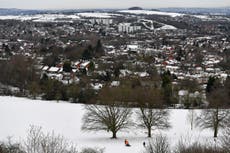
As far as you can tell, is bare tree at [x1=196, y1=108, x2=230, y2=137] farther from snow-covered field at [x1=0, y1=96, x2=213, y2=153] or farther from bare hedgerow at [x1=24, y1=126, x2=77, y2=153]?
bare hedgerow at [x1=24, y1=126, x2=77, y2=153]

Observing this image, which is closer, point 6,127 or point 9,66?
point 6,127

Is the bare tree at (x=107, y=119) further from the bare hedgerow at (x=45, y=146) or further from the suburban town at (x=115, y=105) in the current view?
the bare hedgerow at (x=45, y=146)

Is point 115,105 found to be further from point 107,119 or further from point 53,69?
point 53,69

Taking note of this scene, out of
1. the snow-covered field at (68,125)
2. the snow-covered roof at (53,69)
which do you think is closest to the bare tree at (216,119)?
the snow-covered field at (68,125)

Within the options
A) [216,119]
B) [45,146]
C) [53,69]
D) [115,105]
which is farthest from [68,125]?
[53,69]

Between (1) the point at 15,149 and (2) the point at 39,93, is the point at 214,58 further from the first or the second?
(1) the point at 15,149

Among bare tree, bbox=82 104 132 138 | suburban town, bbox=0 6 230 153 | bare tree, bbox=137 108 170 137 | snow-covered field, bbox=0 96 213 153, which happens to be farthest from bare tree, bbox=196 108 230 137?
bare tree, bbox=82 104 132 138

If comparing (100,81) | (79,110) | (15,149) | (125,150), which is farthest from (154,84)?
(15,149)
